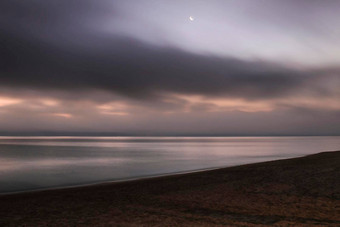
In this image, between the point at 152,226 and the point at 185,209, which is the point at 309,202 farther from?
the point at 152,226

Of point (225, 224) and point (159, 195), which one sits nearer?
point (225, 224)

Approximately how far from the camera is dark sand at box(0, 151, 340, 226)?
11.6 metres

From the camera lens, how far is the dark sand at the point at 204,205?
38.1ft

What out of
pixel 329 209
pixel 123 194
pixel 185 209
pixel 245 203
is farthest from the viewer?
pixel 123 194

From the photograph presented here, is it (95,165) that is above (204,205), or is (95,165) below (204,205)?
below

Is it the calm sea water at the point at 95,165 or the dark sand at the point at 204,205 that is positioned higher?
the dark sand at the point at 204,205

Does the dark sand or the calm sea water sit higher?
the dark sand

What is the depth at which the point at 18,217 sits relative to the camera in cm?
1292

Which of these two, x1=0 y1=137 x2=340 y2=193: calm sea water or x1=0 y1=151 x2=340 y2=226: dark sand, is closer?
x1=0 y1=151 x2=340 y2=226: dark sand

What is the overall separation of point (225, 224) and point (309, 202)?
5.98 meters

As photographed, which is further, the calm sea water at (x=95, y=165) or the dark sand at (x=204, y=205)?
the calm sea water at (x=95, y=165)

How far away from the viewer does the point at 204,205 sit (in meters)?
14.5

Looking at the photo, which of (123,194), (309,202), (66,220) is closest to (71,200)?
(123,194)

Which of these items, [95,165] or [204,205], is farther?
[95,165]
